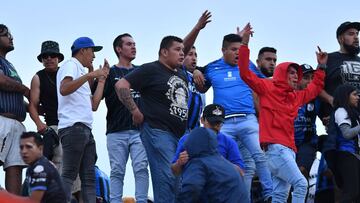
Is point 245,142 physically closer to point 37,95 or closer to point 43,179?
point 37,95

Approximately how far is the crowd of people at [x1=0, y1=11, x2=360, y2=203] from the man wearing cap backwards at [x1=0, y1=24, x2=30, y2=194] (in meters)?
0.01

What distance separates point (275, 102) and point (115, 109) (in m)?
2.17

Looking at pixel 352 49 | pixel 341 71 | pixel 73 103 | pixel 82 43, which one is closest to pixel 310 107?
pixel 341 71

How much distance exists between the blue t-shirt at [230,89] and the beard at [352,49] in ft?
5.45

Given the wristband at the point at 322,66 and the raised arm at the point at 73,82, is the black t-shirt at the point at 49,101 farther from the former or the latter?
the wristband at the point at 322,66

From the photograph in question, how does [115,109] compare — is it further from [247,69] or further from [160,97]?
[247,69]

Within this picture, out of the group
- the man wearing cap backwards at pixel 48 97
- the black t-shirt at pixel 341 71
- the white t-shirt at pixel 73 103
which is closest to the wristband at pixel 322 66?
the black t-shirt at pixel 341 71

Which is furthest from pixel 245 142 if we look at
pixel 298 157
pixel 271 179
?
pixel 298 157

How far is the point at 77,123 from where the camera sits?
32.2 ft

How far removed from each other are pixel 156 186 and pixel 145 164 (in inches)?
55.8

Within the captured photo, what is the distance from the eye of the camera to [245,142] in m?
10.9

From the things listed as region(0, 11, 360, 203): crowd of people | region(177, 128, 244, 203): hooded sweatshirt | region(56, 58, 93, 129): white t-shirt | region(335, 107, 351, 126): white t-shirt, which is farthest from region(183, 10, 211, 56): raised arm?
region(177, 128, 244, 203): hooded sweatshirt

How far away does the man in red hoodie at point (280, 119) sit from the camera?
10.2 m

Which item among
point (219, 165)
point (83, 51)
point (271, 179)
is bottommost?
point (271, 179)
